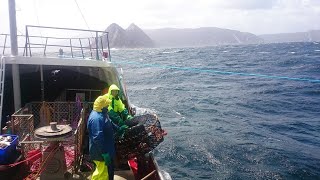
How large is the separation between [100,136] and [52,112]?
5354 mm

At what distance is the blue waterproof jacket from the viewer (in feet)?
19.0

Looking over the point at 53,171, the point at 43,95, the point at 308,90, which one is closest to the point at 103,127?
the point at 53,171

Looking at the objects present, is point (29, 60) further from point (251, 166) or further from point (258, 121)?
point (258, 121)

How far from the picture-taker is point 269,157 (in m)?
12.6

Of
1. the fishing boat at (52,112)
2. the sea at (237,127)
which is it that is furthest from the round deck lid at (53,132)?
the sea at (237,127)

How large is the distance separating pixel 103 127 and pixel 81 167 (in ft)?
6.19

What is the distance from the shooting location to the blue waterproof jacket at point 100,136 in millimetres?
5801

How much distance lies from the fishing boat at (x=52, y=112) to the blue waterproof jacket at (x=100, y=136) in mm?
901

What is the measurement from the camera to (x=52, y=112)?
10.6 metres

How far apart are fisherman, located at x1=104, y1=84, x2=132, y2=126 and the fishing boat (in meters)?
0.47

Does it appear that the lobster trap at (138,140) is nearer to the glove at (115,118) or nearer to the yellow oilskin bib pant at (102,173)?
the glove at (115,118)

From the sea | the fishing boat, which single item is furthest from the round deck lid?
the sea

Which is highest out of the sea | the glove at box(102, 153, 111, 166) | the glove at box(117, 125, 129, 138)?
the glove at box(117, 125, 129, 138)

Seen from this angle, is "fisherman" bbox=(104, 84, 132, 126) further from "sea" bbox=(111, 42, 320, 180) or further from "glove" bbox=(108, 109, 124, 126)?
"sea" bbox=(111, 42, 320, 180)
